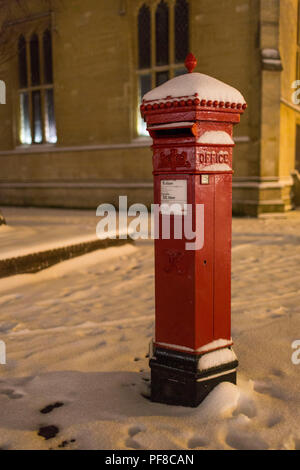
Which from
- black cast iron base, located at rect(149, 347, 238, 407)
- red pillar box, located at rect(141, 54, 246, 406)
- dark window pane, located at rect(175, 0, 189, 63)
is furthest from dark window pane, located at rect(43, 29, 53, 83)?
black cast iron base, located at rect(149, 347, 238, 407)

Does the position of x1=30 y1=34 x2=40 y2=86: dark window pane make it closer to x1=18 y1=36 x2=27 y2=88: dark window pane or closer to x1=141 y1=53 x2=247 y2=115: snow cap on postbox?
x1=18 y1=36 x2=27 y2=88: dark window pane

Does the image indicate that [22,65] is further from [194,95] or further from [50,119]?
[194,95]

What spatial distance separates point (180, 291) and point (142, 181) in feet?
34.6

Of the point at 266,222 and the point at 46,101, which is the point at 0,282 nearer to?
the point at 266,222

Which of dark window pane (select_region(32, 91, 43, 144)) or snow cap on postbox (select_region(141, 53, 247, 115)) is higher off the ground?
dark window pane (select_region(32, 91, 43, 144))

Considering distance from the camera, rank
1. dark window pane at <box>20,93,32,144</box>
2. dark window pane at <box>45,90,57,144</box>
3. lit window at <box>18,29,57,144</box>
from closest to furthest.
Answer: lit window at <box>18,29,57,144</box>, dark window pane at <box>45,90,57,144</box>, dark window pane at <box>20,93,32,144</box>

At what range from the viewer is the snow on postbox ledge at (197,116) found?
2.34 metres

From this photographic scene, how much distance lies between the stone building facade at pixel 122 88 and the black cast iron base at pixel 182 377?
9.14m

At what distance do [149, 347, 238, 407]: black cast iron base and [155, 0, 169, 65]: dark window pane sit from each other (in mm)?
11576

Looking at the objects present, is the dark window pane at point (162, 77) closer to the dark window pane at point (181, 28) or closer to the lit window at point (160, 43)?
the lit window at point (160, 43)

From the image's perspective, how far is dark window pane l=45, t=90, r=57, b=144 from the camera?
14.7 meters

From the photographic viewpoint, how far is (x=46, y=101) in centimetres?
1481

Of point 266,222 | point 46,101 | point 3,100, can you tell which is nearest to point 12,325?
point 266,222

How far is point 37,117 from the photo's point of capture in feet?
49.6
